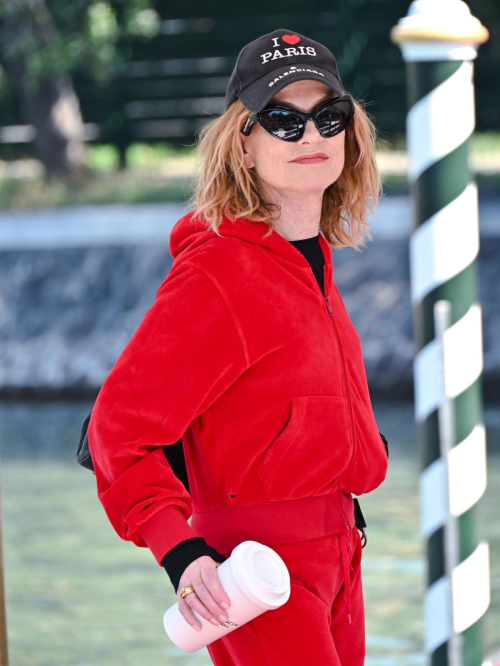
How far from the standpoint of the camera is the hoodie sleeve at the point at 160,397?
2.00 m

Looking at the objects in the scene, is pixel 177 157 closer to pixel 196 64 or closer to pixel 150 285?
pixel 196 64

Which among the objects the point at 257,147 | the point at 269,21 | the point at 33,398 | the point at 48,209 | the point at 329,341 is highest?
the point at 257,147

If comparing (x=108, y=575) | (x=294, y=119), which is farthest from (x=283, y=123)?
(x=108, y=575)

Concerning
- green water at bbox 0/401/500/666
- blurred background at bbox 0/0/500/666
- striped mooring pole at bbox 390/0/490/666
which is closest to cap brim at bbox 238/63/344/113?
striped mooring pole at bbox 390/0/490/666

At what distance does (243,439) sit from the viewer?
2.08 meters

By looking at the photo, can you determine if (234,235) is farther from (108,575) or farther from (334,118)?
(108,575)

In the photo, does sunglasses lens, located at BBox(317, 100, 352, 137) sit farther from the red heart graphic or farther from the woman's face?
the red heart graphic

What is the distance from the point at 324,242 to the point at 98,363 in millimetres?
8842

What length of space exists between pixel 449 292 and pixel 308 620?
0.59 meters

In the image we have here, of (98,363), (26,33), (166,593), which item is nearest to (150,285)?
(98,363)

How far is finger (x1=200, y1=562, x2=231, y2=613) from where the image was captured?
6.32ft

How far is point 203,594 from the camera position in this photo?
1.93 m

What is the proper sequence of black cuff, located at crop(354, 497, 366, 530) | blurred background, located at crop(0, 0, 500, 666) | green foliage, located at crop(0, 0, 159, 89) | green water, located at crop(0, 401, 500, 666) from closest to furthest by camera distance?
black cuff, located at crop(354, 497, 366, 530)
green water, located at crop(0, 401, 500, 666)
blurred background, located at crop(0, 0, 500, 666)
green foliage, located at crop(0, 0, 159, 89)

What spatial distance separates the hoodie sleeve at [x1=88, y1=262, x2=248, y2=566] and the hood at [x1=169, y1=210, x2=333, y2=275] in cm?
10
